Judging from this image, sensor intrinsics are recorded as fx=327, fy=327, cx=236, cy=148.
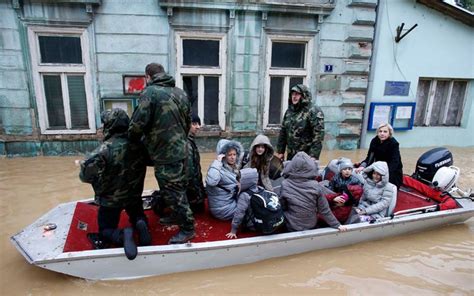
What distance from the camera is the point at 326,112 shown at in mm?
7695

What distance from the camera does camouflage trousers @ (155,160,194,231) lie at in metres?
3.05

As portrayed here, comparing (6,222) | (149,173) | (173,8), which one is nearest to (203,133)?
(149,173)

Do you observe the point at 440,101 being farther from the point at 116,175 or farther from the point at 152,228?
the point at 116,175

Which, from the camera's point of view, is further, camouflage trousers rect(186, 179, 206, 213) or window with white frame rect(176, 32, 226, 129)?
window with white frame rect(176, 32, 226, 129)

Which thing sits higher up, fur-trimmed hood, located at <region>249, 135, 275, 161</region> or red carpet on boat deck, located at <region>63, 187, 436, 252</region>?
fur-trimmed hood, located at <region>249, 135, 275, 161</region>

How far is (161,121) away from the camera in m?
2.94

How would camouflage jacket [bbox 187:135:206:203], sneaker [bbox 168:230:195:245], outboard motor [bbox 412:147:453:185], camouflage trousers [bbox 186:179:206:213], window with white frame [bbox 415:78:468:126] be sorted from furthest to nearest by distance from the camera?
window with white frame [bbox 415:78:468:126] → outboard motor [bbox 412:147:453:185] → camouflage trousers [bbox 186:179:206:213] → camouflage jacket [bbox 187:135:206:203] → sneaker [bbox 168:230:195:245]

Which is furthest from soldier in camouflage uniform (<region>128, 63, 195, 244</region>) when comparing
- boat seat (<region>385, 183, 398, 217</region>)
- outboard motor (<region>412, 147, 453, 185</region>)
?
outboard motor (<region>412, 147, 453, 185</region>)

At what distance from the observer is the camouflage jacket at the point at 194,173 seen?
3504mm

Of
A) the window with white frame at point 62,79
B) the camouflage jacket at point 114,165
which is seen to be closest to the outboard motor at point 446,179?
the camouflage jacket at point 114,165

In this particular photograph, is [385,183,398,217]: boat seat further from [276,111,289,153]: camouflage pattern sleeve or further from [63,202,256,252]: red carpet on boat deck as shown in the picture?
[63,202,256,252]: red carpet on boat deck

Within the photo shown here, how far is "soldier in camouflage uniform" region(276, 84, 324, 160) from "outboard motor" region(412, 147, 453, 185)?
5.36 ft

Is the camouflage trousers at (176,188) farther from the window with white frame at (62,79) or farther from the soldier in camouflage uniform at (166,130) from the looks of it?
the window with white frame at (62,79)

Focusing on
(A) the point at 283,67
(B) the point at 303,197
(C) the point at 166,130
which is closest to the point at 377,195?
(B) the point at 303,197
